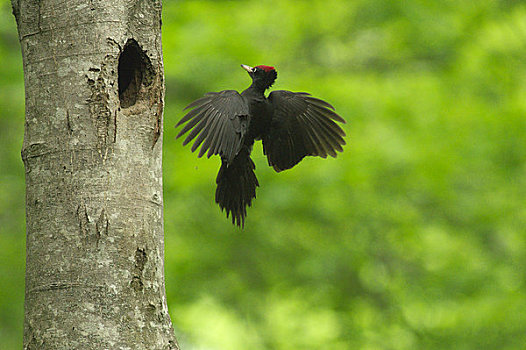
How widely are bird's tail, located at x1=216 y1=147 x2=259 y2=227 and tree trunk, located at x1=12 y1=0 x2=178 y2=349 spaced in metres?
0.94

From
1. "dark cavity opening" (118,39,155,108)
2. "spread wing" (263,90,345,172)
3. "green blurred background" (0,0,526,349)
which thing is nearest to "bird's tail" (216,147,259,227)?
"spread wing" (263,90,345,172)

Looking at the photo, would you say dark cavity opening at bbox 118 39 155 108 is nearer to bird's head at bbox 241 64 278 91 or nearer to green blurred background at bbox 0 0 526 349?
bird's head at bbox 241 64 278 91

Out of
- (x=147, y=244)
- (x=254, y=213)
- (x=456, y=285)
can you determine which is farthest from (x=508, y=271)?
(x=147, y=244)

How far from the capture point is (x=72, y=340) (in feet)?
8.68

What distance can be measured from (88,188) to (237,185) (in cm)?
133

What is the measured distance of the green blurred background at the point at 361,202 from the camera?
7.38m

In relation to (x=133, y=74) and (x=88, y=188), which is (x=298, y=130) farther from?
(x=88, y=188)

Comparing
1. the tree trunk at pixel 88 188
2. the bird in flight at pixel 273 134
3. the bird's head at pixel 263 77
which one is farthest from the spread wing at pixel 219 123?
the tree trunk at pixel 88 188

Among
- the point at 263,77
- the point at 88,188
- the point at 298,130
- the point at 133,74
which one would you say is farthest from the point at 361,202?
the point at 88,188

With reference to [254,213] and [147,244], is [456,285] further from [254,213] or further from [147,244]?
[147,244]

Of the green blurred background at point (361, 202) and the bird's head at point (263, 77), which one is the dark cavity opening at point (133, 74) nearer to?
the bird's head at point (263, 77)

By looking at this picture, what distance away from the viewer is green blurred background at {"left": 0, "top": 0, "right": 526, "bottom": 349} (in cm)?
738

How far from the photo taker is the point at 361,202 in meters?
7.54

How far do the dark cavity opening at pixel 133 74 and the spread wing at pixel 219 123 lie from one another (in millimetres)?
340
